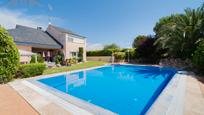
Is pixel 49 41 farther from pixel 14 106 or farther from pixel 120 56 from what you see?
pixel 14 106

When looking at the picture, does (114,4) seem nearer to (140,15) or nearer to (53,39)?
(140,15)

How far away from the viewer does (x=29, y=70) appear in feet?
41.3

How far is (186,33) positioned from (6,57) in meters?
24.4

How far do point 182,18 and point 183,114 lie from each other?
21.4 meters

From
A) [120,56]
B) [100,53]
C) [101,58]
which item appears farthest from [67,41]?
[100,53]

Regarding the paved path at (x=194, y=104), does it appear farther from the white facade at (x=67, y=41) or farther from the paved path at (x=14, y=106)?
the white facade at (x=67, y=41)

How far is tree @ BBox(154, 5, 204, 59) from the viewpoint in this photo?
19906 mm

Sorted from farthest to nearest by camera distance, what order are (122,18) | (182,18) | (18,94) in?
(122,18) → (182,18) → (18,94)

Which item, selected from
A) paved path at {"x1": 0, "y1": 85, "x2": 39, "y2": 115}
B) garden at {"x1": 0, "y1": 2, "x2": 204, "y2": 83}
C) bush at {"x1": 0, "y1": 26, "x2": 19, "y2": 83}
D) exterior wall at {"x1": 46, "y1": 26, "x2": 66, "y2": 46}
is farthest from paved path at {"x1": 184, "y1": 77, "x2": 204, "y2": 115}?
exterior wall at {"x1": 46, "y1": 26, "x2": 66, "y2": 46}

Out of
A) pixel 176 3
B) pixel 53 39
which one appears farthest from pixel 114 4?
pixel 53 39

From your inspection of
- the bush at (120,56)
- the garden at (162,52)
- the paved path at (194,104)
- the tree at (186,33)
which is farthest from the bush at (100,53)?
the paved path at (194,104)

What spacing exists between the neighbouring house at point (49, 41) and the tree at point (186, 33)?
19.3m

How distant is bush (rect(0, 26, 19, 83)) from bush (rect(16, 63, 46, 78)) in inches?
47.6

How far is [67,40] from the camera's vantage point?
1112 inches
